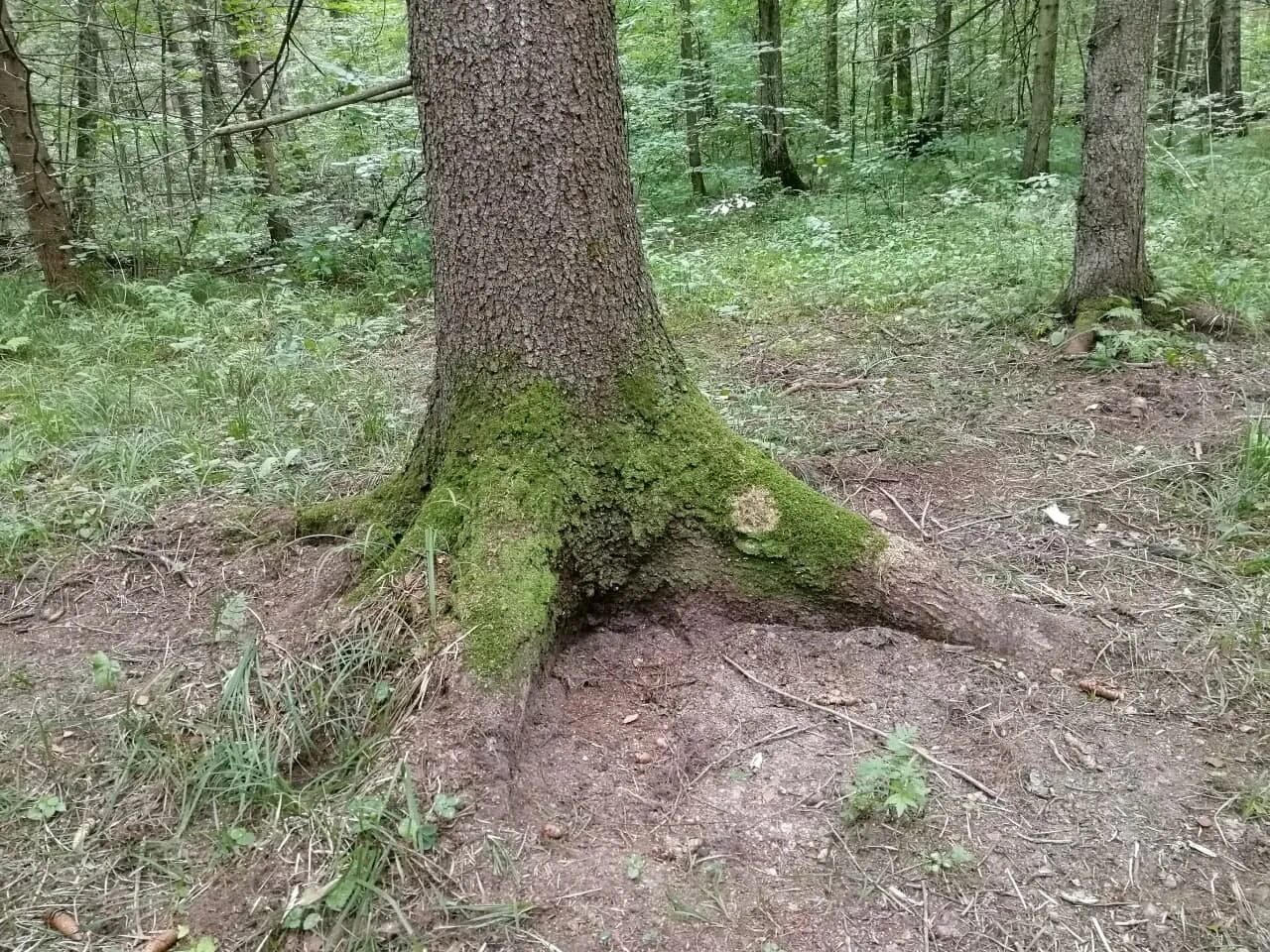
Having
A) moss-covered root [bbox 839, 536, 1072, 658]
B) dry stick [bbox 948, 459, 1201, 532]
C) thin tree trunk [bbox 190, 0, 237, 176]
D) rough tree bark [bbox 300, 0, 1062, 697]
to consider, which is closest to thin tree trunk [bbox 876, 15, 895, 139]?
thin tree trunk [bbox 190, 0, 237, 176]

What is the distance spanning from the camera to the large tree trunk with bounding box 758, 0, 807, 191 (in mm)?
11547

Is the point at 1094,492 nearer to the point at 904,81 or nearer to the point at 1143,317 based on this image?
the point at 1143,317

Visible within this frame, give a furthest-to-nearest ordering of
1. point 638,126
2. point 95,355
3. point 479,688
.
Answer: point 638,126
point 95,355
point 479,688

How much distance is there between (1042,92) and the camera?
31.4ft

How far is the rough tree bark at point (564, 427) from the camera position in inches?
90.2

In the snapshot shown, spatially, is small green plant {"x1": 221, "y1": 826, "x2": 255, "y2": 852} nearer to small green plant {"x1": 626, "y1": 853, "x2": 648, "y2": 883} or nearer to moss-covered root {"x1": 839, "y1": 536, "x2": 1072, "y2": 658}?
small green plant {"x1": 626, "y1": 853, "x2": 648, "y2": 883}

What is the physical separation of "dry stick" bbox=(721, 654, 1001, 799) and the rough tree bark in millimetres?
289

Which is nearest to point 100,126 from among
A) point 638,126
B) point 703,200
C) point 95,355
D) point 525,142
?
point 95,355

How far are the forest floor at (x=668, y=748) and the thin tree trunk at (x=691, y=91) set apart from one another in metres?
10.3

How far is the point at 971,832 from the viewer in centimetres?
191

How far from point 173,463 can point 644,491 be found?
2.52m

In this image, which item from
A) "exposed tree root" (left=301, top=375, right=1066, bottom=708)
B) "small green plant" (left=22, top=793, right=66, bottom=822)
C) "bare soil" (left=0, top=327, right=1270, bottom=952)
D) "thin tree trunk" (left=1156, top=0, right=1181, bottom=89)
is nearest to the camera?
"bare soil" (left=0, top=327, right=1270, bottom=952)

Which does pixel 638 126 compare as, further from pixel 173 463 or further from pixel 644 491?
pixel 644 491

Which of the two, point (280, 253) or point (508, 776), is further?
point (280, 253)
